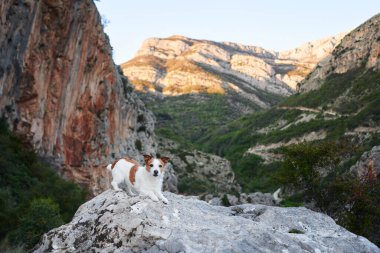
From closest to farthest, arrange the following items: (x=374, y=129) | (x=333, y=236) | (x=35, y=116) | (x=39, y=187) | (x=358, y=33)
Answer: (x=333, y=236) < (x=39, y=187) < (x=35, y=116) < (x=374, y=129) < (x=358, y=33)

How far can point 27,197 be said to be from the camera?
957 inches

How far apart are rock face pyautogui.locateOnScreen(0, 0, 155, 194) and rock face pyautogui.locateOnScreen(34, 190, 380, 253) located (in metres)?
22.5

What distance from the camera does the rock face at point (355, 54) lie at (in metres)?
121

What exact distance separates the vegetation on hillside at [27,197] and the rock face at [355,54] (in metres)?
104

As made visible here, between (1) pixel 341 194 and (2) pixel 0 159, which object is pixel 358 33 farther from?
(2) pixel 0 159

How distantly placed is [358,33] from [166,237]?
14487 centimetres

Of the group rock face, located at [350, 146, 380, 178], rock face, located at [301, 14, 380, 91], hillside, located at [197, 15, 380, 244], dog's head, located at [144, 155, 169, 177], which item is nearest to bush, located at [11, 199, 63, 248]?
dog's head, located at [144, 155, 169, 177]

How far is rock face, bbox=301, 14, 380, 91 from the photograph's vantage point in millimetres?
120938

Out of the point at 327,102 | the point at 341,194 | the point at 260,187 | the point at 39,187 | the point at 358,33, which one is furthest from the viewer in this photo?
the point at 358,33

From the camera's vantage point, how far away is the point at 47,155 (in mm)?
38000

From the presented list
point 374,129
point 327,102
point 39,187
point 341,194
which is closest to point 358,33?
point 327,102

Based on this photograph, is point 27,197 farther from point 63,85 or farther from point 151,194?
point 63,85

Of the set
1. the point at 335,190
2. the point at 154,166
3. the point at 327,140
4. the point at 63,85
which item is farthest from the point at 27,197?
the point at 327,140

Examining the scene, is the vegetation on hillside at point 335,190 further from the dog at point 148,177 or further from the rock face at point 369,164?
the dog at point 148,177
